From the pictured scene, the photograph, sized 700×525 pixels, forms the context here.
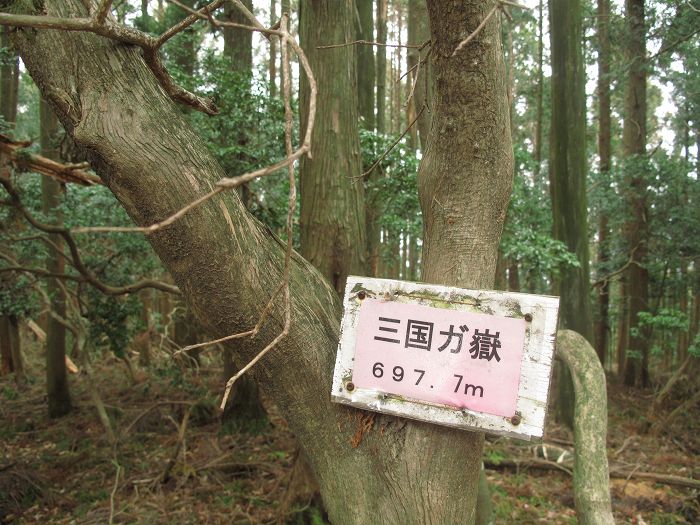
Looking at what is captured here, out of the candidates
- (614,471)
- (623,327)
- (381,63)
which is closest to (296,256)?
(614,471)

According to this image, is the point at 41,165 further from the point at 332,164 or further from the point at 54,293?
the point at 332,164

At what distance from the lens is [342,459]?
5.85 ft

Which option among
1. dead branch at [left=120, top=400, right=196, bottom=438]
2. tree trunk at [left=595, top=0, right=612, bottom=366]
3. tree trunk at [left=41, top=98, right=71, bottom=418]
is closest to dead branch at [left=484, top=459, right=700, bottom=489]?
dead branch at [left=120, top=400, right=196, bottom=438]

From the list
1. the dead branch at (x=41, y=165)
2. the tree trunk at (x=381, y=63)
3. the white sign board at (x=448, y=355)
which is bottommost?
the white sign board at (x=448, y=355)

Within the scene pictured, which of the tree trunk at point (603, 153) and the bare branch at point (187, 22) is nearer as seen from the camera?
the bare branch at point (187, 22)

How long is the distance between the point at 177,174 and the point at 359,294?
2.21 feet

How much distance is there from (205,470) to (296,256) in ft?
14.8

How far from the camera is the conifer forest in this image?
1.64m

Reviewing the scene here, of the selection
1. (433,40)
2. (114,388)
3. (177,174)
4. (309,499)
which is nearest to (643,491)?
(309,499)

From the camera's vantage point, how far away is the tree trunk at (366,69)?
7324 mm

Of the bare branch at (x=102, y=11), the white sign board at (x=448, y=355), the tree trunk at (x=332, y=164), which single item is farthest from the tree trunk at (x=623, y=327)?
the bare branch at (x=102, y=11)

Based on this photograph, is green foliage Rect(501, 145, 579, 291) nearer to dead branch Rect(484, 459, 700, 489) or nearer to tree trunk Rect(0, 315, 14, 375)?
dead branch Rect(484, 459, 700, 489)

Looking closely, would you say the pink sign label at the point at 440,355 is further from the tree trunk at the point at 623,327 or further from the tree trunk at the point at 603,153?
the tree trunk at the point at 623,327

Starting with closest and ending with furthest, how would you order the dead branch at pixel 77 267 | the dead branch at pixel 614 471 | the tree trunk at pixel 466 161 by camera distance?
the tree trunk at pixel 466 161
the dead branch at pixel 614 471
the dead branch at pixel 77 267
